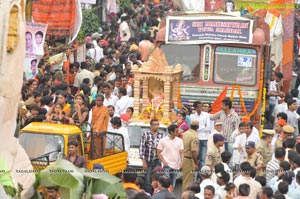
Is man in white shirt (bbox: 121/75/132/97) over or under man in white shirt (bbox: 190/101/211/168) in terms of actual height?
over

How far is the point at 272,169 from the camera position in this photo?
48.3 feet

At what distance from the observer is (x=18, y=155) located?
953 centimetres

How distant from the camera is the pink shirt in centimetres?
1602

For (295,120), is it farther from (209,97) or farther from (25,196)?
(25,196)

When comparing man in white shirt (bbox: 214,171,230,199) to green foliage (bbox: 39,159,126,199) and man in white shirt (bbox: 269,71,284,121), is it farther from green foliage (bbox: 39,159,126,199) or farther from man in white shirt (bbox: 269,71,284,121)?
man in white shirt (bbox: 269,71,284,121)

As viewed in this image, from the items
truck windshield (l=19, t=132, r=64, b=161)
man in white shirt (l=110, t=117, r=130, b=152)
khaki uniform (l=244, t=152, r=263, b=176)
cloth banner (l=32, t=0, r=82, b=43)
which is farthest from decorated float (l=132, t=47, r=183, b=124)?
cloth banner (l=32, t=0, r=82, b=43)

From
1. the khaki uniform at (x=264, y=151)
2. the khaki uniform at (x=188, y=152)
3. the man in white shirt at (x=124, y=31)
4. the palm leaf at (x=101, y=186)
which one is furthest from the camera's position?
the man in white shirt at (x=124, y=31)

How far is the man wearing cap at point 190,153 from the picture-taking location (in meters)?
16.6

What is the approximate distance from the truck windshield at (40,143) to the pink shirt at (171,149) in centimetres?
192

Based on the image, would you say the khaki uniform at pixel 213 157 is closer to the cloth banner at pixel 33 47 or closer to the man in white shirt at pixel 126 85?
the man in white shirt at pixel 126 85

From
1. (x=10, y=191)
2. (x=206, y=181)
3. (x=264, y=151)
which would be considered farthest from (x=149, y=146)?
(x=10, y=191)

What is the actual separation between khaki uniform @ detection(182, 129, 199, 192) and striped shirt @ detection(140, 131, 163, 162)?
1.56 ft

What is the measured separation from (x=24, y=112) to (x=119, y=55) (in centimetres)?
1043

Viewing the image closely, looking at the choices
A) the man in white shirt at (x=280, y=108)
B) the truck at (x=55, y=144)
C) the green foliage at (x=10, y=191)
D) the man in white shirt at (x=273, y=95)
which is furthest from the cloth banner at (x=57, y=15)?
the green foliage at (x=10, y=191)
